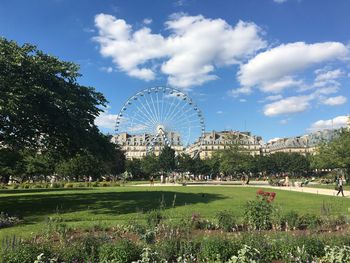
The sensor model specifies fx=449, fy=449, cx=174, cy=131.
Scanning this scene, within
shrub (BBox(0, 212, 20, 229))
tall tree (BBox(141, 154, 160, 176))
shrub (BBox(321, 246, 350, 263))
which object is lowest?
shrub (BBox(0, 212, 20, 229))

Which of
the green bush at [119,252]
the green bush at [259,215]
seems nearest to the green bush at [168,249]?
the green bush at [119,252]

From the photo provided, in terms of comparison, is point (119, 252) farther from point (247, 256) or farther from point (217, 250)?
point (247, 256)

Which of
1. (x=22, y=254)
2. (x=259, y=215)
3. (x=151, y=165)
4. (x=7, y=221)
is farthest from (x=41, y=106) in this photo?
(x=151, y=165)

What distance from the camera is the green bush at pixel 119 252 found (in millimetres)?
11234

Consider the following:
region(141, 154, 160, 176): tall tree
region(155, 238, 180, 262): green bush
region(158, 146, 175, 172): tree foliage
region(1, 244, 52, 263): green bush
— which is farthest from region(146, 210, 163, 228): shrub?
region(141, 154, 160, 176): tall tree

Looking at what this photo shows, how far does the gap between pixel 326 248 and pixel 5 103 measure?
19.7 m

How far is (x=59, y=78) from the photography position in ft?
108

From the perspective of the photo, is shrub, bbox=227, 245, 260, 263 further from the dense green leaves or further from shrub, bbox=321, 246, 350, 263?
the dense green leaves

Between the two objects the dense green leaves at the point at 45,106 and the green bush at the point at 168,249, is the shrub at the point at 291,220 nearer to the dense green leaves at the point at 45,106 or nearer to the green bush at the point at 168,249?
the green bush at the point at 168,249

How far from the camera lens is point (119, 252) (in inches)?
447

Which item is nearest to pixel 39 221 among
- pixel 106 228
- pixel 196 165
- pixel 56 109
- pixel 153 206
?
pixel 106 228

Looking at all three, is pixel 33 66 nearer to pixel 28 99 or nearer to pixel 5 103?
pixel 28 99

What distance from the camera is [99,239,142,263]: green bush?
1123cm

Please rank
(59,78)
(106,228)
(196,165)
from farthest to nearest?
(196,165) → (59,78) → (106,228)
